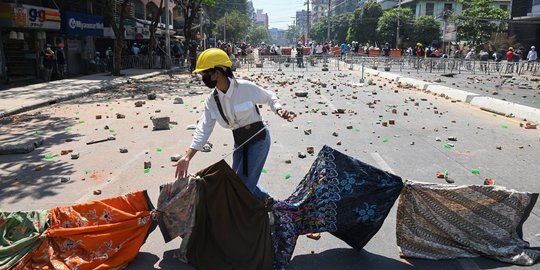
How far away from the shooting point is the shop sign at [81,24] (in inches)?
1021

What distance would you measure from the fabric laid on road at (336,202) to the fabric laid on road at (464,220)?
27 cm

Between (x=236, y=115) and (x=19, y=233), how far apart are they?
79.6 inches

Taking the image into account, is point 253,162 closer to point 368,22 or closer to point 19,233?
point 19,233

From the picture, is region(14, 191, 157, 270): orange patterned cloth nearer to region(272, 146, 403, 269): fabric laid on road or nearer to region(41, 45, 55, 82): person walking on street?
region(272, 146, 403, 269): fabric laid on road

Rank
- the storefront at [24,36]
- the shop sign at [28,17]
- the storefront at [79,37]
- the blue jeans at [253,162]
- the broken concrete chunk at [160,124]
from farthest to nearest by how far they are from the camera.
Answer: the storefront at [79,37], the storefront at [24,36], the shop sign at [28,17], the broken concrete chunk at [160,124], the blue jeans at [253,162]

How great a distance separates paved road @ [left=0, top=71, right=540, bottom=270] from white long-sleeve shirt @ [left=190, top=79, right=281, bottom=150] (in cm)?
113

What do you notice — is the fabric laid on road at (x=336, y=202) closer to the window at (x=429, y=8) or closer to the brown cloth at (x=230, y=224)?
the brown cloth at (x=230, y=224)

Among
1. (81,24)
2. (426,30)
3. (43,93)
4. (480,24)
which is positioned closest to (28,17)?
(81,24)

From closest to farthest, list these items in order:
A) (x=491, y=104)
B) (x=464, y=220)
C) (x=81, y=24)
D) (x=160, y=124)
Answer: (x=464, y=220) → (x=160, y=124) → (x=491, y=104) → (x=81, y=24)

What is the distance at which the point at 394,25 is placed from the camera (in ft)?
224

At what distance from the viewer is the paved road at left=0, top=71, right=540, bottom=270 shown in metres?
4.45

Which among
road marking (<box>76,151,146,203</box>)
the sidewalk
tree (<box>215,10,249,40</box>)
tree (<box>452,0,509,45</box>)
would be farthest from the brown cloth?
tree (<box>215,10,249,40</box>)

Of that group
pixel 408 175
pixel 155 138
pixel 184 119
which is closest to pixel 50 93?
pixel 184 119

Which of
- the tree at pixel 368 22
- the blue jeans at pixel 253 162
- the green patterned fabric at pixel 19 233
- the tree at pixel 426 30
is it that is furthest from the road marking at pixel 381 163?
the tree at pixel 368 22
